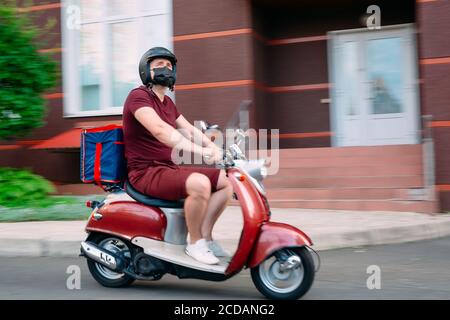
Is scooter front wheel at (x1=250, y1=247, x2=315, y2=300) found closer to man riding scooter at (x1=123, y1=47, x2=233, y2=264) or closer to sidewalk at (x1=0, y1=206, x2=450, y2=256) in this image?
man riding scooter at (x1=123, y1=47, x2=233, y2=264)

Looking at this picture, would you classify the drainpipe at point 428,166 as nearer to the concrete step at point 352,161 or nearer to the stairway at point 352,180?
the stairway at point 352,180

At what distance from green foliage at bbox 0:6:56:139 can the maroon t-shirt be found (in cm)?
549

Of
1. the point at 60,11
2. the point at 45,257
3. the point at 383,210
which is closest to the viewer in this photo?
the point at 45,257

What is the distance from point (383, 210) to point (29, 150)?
7.27 m

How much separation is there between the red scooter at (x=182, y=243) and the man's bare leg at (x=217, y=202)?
10cm

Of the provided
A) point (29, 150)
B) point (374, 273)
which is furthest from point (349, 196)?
point (29, 150)

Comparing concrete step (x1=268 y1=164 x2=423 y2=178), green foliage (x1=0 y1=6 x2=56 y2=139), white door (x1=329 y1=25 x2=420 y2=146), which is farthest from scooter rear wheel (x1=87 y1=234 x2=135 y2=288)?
white door (x1=329 y1=25 x2=420 y2=146)

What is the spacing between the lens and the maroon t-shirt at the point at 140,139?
502 cm

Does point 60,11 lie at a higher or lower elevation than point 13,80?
higher

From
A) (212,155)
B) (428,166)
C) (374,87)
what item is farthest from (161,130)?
(374,87)

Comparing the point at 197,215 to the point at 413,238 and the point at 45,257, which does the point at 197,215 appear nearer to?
the point at 45,257

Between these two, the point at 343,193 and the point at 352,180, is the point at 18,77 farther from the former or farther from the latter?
the point at 352,180

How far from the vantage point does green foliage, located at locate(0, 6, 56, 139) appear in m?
9.95
